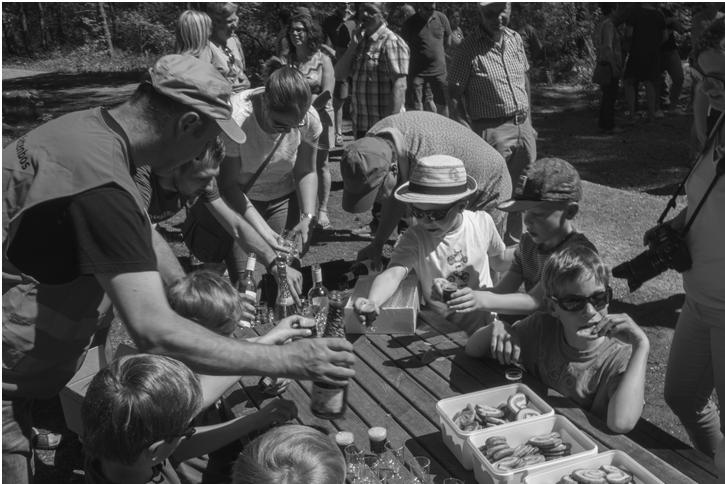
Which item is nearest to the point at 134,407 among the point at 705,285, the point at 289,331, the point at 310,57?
the point at 289,331

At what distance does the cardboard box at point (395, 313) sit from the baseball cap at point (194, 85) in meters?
1.32

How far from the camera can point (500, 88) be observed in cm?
599

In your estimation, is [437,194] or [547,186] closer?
[547,186]

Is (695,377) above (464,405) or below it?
below

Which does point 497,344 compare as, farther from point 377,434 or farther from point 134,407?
point 134,407

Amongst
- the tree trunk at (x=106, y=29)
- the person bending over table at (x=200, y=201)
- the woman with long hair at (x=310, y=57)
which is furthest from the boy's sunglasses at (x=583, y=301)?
the tree trunk at (x=106, y=29)

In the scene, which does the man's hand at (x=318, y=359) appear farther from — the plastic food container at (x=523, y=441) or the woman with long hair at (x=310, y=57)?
the woman with long hair at (x=310, y=57)

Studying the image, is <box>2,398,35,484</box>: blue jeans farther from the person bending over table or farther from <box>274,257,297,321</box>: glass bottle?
<box>274,257,297,321</box>: glass bottle

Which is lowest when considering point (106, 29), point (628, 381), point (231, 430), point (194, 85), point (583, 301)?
point (231, 430)

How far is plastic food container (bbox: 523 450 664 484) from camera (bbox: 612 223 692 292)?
1.16 m

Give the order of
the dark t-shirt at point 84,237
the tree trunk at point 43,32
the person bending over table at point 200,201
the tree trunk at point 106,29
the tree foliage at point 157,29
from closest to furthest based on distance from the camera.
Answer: the dark t-shirt at point 84,237, the person bending over table at point 200,201, the tree foliage at point 157,29, the tree trunk at point 106,29, the tree trunk at point 43,32

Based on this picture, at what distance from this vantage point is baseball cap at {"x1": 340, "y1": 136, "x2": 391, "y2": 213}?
3957mm

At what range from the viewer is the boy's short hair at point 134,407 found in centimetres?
207

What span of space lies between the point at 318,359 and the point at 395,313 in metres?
1.05
